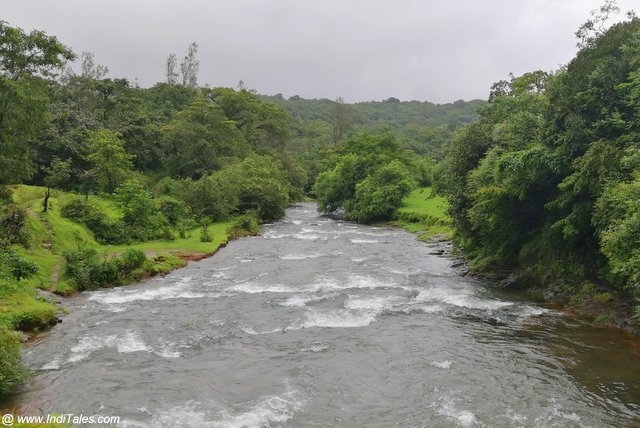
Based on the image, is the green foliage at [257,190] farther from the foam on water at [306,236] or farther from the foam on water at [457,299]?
the foam on water at [457,299]

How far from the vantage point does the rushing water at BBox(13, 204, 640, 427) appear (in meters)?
13.8

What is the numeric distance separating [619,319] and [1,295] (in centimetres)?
2591

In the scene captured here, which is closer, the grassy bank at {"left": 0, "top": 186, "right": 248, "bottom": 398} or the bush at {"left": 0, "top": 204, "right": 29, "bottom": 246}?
the grassy bank at {"left": 0, "top": 186, "right": 248, "bottom": 398}

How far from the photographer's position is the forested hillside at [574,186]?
A: 808 inches

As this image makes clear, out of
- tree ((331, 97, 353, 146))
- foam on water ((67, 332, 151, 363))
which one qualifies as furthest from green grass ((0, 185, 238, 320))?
tree ((331, 97, 353, 146))

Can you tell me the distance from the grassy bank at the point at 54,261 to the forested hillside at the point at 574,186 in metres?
19.6

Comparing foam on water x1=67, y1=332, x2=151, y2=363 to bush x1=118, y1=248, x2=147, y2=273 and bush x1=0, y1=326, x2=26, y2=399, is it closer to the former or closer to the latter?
bush x1=0, y1=326, x2=26, y2=399

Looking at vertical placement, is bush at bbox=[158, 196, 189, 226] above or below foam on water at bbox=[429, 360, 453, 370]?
above

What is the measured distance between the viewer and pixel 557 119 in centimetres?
2592

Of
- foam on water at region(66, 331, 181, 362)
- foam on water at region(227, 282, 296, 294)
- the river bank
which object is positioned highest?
the river bank

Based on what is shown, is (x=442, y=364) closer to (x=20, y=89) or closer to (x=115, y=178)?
(x=20, y=89)

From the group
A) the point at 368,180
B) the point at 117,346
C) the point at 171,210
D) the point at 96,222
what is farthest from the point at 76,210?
the point at 368,180

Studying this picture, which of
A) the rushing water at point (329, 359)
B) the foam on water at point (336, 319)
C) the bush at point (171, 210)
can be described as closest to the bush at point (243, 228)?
the bush at point (171, 210)

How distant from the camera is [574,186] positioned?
23.3 m
